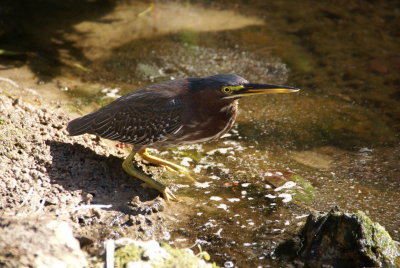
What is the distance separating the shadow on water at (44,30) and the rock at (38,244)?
3.89 m

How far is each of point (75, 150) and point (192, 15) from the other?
16.5 ft

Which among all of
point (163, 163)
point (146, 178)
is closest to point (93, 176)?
point (146, 178)

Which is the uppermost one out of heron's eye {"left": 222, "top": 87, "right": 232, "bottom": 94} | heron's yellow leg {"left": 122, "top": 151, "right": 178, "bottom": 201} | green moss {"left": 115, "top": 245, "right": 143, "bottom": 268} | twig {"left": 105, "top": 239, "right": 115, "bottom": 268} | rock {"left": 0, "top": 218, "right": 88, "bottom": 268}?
heron's eye {"left": 222, "top": 87, "right": 232, "bottom": 94}

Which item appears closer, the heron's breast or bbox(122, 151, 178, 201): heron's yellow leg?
bbox(122, 151, 178, 201): heron's yellow leg

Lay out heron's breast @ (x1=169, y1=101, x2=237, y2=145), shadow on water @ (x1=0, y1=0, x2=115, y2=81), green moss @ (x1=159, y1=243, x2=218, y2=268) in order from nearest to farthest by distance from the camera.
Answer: green moss @ (x1=159, y1=243, x2=218, y2=268) < heron's breast @ (x1=169, y1=101, x2=237, y2=145) < shadow on water @ (x1=0, y1=0, x2=115, y2=81)

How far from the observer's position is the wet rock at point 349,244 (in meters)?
4.18

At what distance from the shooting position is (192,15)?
9.86 meters

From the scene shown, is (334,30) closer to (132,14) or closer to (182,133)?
(132,14)

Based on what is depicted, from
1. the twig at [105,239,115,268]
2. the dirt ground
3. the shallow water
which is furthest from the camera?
the shallow water

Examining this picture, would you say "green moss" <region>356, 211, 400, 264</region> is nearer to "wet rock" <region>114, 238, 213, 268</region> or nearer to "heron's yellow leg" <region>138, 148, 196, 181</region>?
"wet rock" <region>114, 238, 213, 268</region>

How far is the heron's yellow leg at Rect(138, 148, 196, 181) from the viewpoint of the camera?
577cm

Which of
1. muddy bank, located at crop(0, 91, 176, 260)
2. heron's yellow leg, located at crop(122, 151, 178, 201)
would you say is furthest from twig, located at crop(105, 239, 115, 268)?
heron's yellow leg, located at crop(122, 151, 178, 201)

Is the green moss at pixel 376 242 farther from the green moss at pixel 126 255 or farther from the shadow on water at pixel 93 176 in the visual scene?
the shadow on water at pixel 93 176

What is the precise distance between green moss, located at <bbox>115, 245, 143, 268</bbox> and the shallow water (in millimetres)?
705
